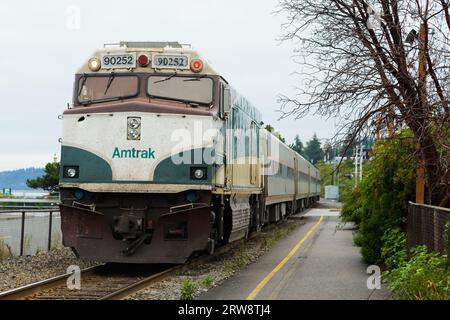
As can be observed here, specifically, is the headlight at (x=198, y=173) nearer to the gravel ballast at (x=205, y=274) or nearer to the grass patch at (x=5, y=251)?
the gravel ballast at (x=205, y=274)

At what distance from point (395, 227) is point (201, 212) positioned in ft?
13.4

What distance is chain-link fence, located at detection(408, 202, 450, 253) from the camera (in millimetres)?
8766

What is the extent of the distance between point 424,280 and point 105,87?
6592 millimetres

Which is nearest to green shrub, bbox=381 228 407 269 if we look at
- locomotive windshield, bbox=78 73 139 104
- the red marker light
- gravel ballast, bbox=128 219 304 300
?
gravel ballast, bbox=128 219 304 300

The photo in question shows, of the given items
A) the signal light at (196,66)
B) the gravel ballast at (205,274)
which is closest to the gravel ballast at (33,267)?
the gravel ballast at (205,274)

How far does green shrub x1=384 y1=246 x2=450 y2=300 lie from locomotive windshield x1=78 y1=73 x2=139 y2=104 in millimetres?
5600

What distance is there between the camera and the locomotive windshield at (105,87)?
11.8 meters

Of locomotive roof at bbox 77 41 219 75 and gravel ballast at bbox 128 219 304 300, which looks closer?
gravel ballast at bbox 128 219 304 300

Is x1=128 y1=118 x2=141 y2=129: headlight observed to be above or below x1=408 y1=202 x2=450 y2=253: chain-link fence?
above

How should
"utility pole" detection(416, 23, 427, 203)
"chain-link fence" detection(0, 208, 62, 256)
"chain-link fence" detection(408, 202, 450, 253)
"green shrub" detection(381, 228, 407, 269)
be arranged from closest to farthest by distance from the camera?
"chain-link fence" detection(408, 202, 450, 253) → "utility pole" detection(416, 23, 427, 203) → "green shrub" detection(381, 228, 407, 269) → "chain-link fence" detection(0, 208, 62, 256)

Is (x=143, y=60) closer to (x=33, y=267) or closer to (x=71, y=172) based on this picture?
(x=71, y=172)

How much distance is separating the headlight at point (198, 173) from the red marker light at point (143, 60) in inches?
86.8

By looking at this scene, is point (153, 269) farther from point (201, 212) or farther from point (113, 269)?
point (201, 212)

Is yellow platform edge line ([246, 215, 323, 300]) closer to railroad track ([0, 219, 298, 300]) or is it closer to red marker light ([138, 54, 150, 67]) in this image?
railroad track ([0, 219, 298, 300])
